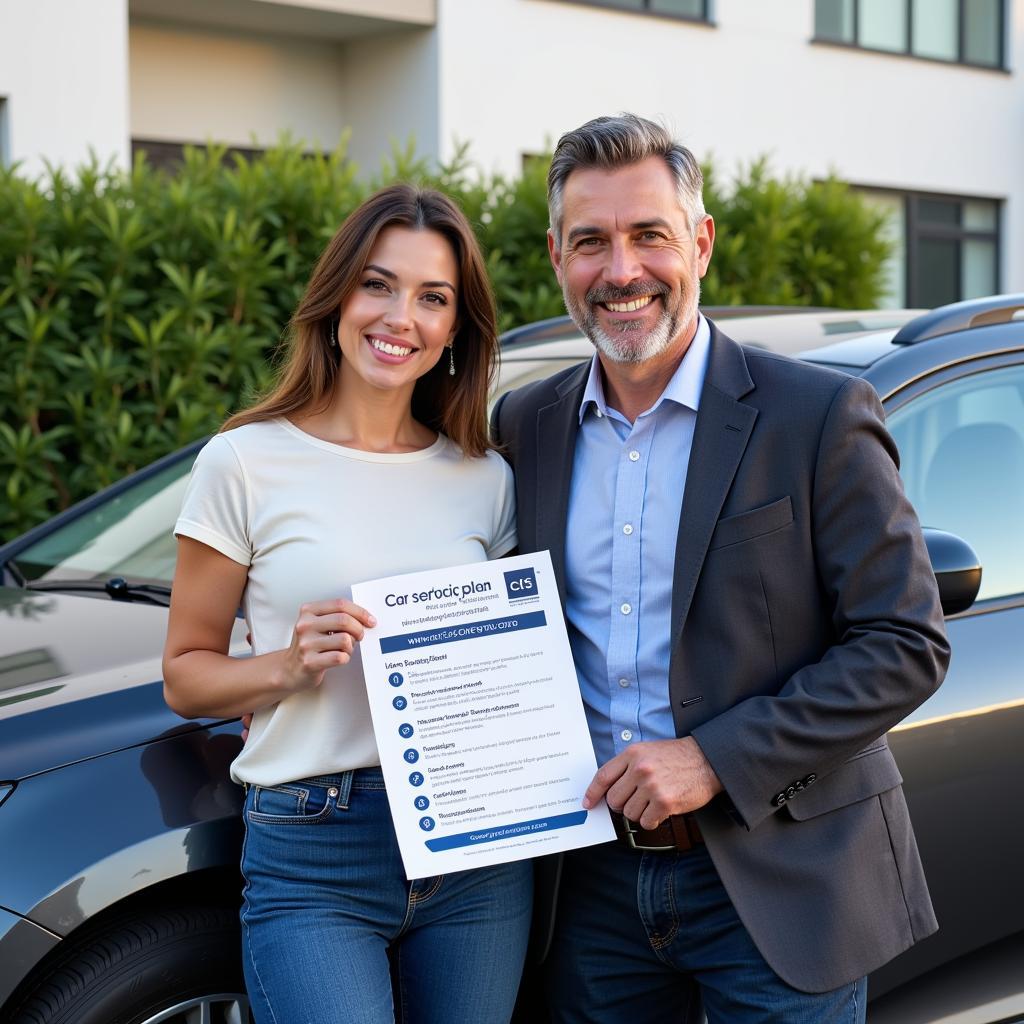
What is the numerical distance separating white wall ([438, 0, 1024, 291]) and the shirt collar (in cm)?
883

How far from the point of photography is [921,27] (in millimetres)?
15383

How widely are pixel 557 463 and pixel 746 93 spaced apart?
12.2 meters

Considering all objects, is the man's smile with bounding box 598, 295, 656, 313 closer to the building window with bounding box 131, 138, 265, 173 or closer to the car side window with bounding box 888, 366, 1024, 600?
the car side window with bounding box 888, 366, 1024, 600

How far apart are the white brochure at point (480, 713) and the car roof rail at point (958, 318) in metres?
1.17

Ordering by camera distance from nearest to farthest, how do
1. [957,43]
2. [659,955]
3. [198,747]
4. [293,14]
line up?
[659,955] < [198,747] < [293,14] < [957,43]

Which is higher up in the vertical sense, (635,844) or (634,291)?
(634,291)

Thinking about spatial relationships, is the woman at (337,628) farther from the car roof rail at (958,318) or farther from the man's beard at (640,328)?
the car roof rail at (958,318)

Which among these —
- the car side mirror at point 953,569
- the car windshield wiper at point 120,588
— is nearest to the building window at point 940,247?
the car windshield wiper at point 120,588

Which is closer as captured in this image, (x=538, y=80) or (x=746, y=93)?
(x=538, y=80)

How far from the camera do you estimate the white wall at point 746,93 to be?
1223cm

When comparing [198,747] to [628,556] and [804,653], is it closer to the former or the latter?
[628,556]

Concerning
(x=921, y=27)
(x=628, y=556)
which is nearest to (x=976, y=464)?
(x=628, y=556)

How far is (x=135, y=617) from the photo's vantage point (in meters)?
2.92

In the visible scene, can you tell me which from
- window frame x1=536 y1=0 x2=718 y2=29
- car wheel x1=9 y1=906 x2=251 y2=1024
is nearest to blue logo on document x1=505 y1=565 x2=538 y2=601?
car wheel x1=9 y1=906 x2=251 y2=1024
